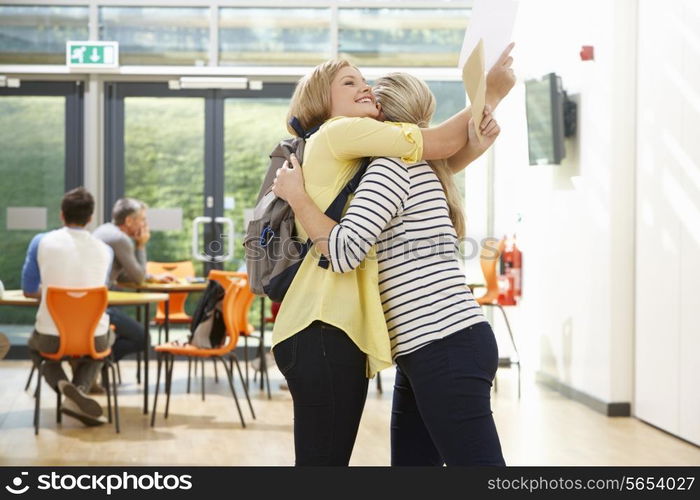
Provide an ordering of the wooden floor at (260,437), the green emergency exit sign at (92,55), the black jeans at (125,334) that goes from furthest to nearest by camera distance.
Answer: the green emergency exit sign at (92,55) → the black jeans at (125,334) → the wooden floor at (260,437)

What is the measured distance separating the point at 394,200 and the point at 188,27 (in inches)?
307

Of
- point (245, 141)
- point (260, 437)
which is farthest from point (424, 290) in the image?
point (245, 141)

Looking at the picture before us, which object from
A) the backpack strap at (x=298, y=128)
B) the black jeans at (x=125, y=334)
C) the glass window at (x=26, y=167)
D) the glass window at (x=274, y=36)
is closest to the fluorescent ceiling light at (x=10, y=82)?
the glass window at (x=26, y=167)

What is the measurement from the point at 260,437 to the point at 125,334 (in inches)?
81.1

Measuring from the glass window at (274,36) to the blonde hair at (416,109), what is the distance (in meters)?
7.34

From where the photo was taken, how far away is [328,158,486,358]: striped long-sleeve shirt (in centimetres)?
194

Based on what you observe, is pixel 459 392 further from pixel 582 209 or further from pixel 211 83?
pixel 211 83

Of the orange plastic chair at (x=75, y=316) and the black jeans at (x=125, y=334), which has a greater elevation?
the orange plastic chair at (x=75, y=316)

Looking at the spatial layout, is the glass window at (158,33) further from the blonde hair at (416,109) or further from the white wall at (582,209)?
the blonde hair at (416,109)

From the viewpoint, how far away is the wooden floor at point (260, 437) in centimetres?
485

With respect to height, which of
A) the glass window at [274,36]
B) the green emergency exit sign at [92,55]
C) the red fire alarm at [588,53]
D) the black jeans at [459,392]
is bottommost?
the black jeans at [459,392]

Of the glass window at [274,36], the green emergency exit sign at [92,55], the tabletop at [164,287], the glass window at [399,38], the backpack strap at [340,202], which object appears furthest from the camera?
the glass window at [399,38]

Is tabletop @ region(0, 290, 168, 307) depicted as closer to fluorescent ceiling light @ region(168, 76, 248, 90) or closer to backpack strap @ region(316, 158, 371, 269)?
fluorescent ceiling light @ region(168, 76, 248, 90)

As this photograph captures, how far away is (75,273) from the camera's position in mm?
5641
